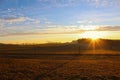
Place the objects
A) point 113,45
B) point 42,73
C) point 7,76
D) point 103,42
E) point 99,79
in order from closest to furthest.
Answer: point 99,79 < point 7,76 < point 42,73 < point 113,45 < point 103,42

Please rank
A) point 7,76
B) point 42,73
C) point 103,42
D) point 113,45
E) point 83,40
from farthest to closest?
1. point 83,40
2. point 103,42
3. point 113,45
4. point 42,73
5. point 7,76

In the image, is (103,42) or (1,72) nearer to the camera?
(1,72)

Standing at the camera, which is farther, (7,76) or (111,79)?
(7,76)

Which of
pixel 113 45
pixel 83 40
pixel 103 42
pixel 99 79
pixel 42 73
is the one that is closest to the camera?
pixel 99 79

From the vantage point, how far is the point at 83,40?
17738cm

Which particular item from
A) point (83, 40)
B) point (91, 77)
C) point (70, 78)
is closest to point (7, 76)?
point (70, 78)

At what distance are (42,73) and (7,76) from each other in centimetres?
388

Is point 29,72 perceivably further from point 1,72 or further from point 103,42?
point 103,42

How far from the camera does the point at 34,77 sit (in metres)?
26.1

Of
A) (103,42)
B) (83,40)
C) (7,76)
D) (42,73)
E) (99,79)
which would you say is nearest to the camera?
(99,79)

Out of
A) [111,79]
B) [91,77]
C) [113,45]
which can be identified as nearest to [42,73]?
[91,77]

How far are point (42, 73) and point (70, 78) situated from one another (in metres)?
4.18

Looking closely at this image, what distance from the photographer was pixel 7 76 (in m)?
26.5

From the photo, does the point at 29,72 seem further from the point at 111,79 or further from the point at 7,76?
the point at 111,79
